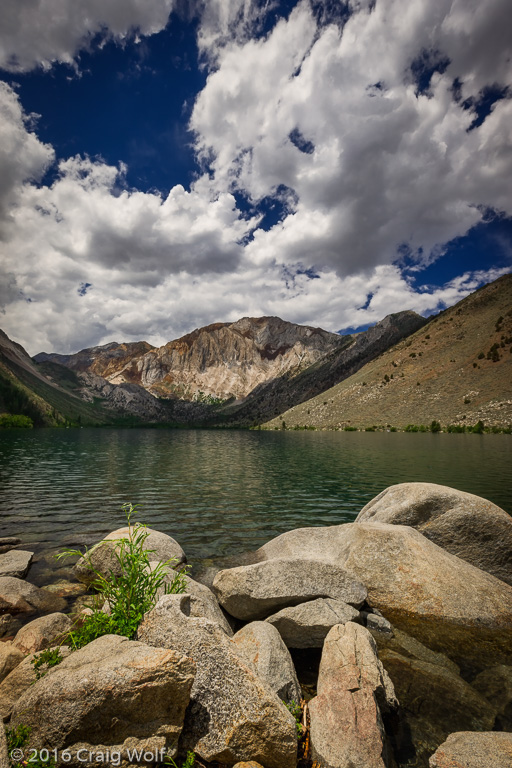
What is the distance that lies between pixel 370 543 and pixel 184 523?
14.0 meters

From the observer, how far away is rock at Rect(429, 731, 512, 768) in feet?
18.6

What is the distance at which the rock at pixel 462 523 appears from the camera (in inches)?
552

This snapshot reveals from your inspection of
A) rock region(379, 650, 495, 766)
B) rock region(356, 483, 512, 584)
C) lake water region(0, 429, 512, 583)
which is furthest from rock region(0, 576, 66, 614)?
rock region(356, 483, 512, 584)

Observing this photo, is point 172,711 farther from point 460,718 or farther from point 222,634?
point 460,718

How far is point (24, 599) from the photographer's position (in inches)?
471

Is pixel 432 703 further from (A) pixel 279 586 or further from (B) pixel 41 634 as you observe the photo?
(B) pixel 41 634

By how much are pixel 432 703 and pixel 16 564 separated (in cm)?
1611

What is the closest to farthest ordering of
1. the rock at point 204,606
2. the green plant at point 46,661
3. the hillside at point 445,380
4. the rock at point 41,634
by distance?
the green plant at point 46,661, the rock at point 204,606, the rock at point 41,634, the hillside at point 445,380

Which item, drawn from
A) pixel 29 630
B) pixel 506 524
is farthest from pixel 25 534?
pixel 506 524

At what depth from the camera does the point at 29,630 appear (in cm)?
844

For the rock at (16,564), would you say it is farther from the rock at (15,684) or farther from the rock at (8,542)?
the rock at (15,684)

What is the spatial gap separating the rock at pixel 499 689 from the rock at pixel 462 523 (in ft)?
18.5

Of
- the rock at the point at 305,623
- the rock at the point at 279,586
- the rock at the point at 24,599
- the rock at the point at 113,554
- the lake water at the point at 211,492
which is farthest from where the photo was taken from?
the lake water at the point at 211,492

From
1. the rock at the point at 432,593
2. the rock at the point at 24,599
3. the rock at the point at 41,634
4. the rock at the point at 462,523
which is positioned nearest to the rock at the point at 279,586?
the rock at the point at 432,593
